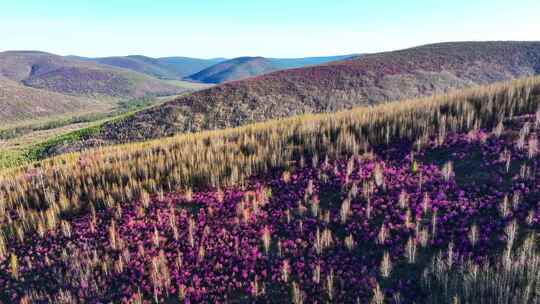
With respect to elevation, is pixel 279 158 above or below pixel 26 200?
above

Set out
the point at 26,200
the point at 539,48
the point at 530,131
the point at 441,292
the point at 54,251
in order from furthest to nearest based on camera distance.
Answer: the point at 539,48
the point at 26,200
the point at 530,131
the point at 54,251
the point at 441,292

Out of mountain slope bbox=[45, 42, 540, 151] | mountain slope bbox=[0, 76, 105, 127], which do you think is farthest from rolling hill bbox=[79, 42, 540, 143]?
mountain slope bbox=[0, 76, 105, 127]

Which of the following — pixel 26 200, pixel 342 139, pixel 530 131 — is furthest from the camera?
pixel 342 139

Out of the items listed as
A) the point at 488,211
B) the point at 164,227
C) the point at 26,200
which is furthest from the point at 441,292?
the point at 26,200

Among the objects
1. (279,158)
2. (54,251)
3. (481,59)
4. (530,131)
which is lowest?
(54,251)

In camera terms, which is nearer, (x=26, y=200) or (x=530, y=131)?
(x=530, y=131)

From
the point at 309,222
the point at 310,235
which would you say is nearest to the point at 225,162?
the point at 309,222

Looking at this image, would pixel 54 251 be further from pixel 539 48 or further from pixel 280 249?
pixel 539 48

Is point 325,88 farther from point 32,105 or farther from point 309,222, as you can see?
point 32,105
